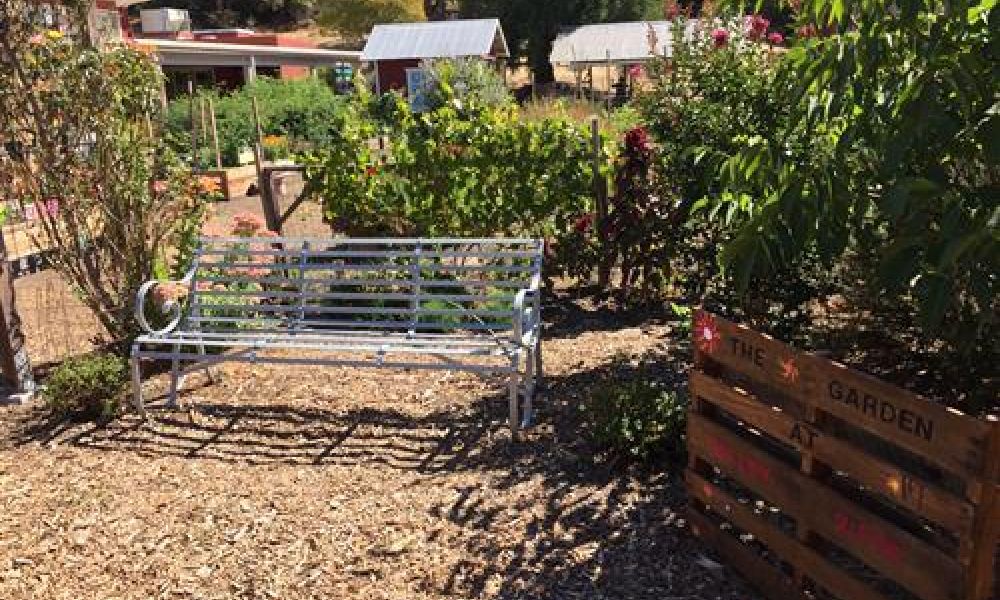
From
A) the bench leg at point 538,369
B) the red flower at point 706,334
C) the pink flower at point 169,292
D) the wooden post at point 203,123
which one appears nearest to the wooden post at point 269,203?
the pink flower at point 169,292

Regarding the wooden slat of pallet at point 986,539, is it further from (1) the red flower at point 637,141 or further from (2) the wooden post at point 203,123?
(2) the wooden post at point 203,123

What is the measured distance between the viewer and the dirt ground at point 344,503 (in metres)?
3.27

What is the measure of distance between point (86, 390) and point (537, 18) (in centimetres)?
4370

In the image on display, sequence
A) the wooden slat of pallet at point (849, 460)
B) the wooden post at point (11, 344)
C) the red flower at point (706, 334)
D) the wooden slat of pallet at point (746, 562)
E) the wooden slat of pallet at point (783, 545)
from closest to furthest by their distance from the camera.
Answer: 1. the wooden slat of pallet at point (849, 460)
2. the wooden slat of pallet at point (783, 545)
3. the wooden slat of pallet at point (746, 562)
4. the red flower at point (706, 334)
5. the wooden post at point (11, 344)

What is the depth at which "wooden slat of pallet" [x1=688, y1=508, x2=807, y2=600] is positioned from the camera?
9.42 ft

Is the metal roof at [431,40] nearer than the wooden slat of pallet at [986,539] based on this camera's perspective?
No

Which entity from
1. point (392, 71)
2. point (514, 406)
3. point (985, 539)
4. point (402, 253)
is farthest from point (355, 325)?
point (392, 71)

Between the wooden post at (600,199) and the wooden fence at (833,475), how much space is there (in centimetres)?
338

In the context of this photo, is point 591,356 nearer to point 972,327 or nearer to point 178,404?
point 178,404

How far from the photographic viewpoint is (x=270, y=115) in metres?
22.9

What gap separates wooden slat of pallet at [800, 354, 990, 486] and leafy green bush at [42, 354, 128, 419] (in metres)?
3.73

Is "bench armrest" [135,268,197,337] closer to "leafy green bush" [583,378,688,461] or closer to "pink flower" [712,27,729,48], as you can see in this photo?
"leafy green bush" [583,378,688,461]

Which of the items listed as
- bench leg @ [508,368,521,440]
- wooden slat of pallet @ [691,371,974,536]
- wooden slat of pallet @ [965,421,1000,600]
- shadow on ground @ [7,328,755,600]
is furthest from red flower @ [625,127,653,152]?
wooden slat of pallet @ [965,421,1000,600]

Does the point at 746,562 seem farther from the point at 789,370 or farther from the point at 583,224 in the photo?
the point at 583,224
